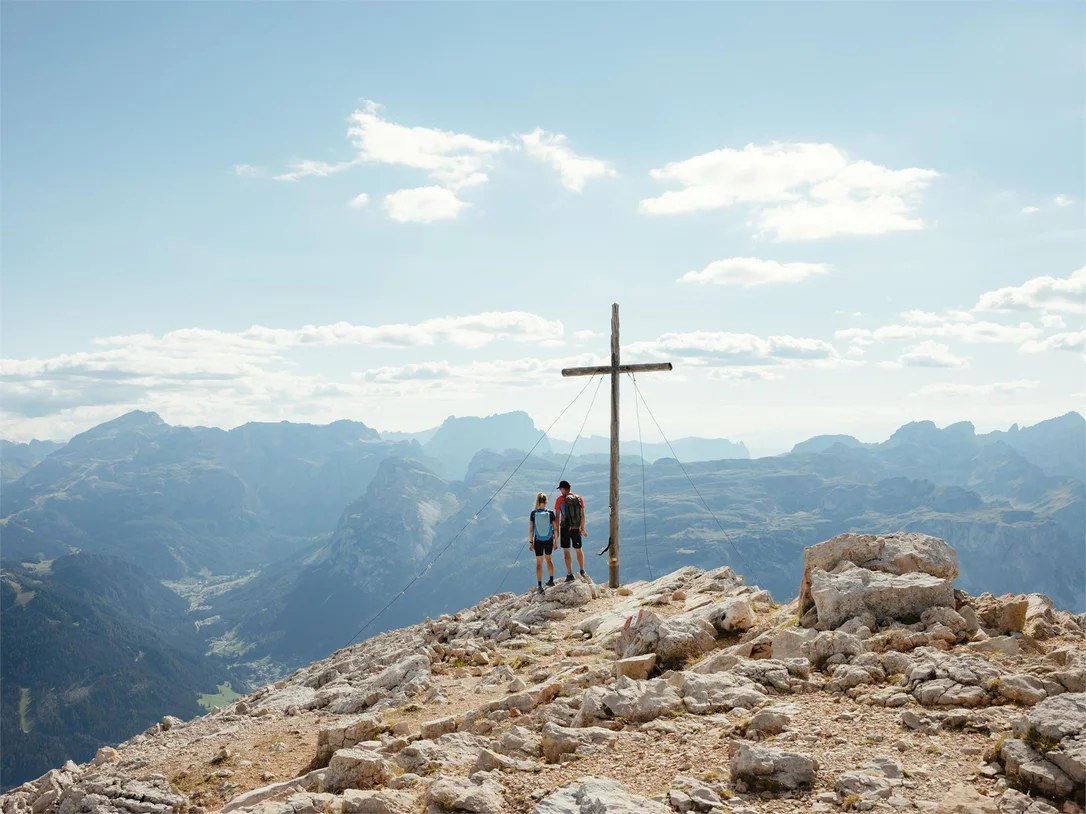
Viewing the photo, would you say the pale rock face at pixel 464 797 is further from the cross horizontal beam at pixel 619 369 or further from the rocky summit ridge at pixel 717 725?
the cross horizontal beam at pixel 619 369

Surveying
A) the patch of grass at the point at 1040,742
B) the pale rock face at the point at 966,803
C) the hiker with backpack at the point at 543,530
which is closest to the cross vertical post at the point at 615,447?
the hiker with backpack at the point at 543,530

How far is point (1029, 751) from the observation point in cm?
719

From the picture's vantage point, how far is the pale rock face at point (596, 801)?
7297mm

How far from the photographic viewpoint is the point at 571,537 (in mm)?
24188

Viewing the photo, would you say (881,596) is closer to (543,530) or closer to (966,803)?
(966,803)

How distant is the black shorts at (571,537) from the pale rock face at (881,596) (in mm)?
11695

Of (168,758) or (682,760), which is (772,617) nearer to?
(682,760)

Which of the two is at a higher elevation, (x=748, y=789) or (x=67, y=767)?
(x=748, y=789)

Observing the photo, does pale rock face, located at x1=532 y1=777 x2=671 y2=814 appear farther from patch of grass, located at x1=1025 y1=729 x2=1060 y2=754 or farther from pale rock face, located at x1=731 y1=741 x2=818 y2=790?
patch of grass, located at x1=1025 y1=729 x2=1060 y2=754

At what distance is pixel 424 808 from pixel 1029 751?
273 inches

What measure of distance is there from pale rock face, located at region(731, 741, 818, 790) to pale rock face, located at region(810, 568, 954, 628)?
5383 millimetres

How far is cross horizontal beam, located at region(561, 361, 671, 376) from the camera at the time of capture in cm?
2612

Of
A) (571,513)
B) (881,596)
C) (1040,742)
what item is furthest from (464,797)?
(571,513)

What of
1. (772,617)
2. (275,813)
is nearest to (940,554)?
(772,617)
